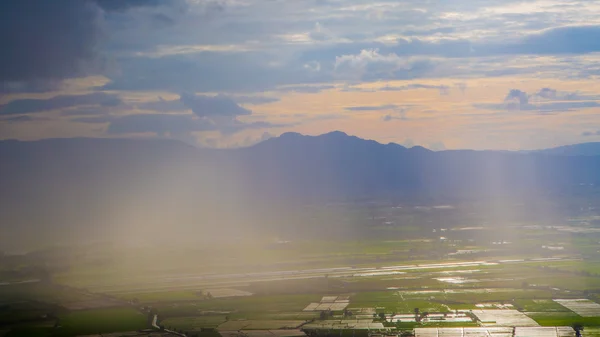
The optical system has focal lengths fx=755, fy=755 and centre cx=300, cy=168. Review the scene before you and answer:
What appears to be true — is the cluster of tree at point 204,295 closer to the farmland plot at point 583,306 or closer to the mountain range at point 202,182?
the farmland plot at point 583,306

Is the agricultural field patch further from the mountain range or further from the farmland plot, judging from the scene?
the mountain range

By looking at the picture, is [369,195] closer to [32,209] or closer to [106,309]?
[32,209]

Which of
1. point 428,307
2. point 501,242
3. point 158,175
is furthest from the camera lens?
point 158,175

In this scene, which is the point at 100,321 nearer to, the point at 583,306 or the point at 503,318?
the point at 503,318

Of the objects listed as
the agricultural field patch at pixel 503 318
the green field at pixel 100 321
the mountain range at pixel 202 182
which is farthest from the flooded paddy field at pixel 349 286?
the mountain range at pixel 202 182

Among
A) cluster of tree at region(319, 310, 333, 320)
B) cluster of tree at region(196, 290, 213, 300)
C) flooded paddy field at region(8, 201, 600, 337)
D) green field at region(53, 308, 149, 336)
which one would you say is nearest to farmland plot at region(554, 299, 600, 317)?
flooded paddy field at region(8, 201, 600, 337)

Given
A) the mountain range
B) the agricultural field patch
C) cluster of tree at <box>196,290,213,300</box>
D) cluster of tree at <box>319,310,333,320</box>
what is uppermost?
the mountain range

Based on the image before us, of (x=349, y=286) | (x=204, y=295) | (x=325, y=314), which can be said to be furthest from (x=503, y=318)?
(x=204, y=295)

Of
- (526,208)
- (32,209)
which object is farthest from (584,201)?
(32,209)

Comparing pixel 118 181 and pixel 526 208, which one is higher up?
pixel 118 181
